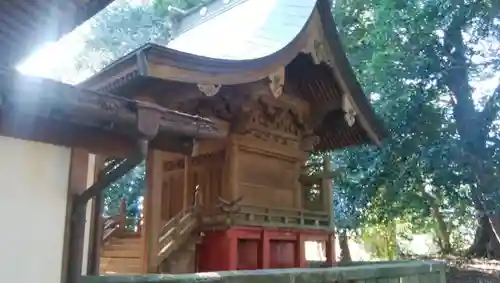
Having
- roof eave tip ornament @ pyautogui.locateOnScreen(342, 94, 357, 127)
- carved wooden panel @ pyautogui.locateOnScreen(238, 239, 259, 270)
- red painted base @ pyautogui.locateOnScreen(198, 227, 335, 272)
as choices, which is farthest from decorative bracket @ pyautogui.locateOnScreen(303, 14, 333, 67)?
carved wooden panel @ pyautogui.locateOnScreen(238, 239, 259, 270)

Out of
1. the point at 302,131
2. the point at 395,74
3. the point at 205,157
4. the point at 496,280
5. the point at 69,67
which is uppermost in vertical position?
the point at 69,67

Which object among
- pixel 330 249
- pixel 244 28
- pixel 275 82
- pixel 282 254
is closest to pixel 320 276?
pixel 275 82

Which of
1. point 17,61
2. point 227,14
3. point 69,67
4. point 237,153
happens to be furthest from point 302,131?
point 69,67

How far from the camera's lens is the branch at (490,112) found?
11766 millimetres

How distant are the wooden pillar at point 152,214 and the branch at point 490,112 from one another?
8.16 m

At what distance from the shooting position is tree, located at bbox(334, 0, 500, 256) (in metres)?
11.5

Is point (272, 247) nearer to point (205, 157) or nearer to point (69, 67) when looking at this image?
point (205, 157)

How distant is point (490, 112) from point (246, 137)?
7.01 meters

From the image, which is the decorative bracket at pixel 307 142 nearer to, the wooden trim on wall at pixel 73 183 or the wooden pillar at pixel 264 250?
the wooden pillar at pixel 264 250

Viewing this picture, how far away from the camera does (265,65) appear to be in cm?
692

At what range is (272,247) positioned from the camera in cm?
824

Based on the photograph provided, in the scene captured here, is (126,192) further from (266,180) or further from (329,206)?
(266,180)

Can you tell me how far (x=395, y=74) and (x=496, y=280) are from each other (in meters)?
5.16

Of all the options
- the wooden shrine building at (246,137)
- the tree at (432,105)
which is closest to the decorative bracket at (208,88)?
the wooden shrine building at (246,137)
